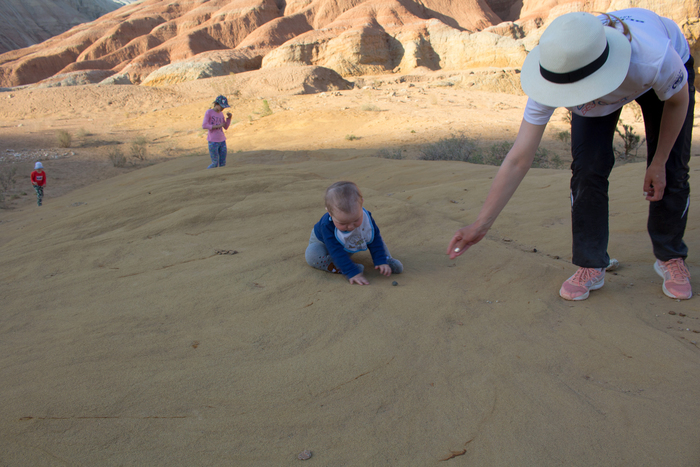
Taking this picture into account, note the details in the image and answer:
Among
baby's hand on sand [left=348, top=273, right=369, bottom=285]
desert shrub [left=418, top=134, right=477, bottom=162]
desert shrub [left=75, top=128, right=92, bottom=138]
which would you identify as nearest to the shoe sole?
baby's hand on sand [left=348, top=273, right=369, bottom=285]

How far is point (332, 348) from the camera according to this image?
6.23ft

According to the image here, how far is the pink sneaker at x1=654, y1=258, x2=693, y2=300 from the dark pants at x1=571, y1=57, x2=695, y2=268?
0.14 feet

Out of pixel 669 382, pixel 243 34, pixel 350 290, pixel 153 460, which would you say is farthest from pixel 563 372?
pixel 243 34

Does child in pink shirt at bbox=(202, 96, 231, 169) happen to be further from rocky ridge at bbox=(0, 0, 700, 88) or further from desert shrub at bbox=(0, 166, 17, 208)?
rocky ridge at bbox=(0, 0, 700, 88)

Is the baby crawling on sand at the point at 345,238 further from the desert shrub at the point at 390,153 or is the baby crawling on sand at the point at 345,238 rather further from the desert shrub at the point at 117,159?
the desert shrub at the point at 117,159

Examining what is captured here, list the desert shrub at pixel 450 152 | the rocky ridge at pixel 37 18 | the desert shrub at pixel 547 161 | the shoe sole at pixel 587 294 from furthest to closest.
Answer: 1. the rocky ridge at pixel 37 18
2. the desert shrub at pixel 450 152
3. the desert shrub at pixel 547 161
4. the shoe sole at pixel 587 294

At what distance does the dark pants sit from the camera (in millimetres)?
2162

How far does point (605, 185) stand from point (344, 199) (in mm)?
1353

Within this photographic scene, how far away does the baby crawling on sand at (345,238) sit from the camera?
253cm

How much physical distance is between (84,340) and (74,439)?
0.66m

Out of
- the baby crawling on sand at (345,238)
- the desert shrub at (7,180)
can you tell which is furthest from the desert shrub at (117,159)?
the baby crawling on sand at (345,238)

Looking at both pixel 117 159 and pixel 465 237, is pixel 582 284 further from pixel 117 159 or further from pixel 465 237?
pixel 117 159

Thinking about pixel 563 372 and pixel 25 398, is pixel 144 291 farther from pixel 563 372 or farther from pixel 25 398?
pixel 563 372

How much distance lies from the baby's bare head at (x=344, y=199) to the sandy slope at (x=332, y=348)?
1.44 ft
